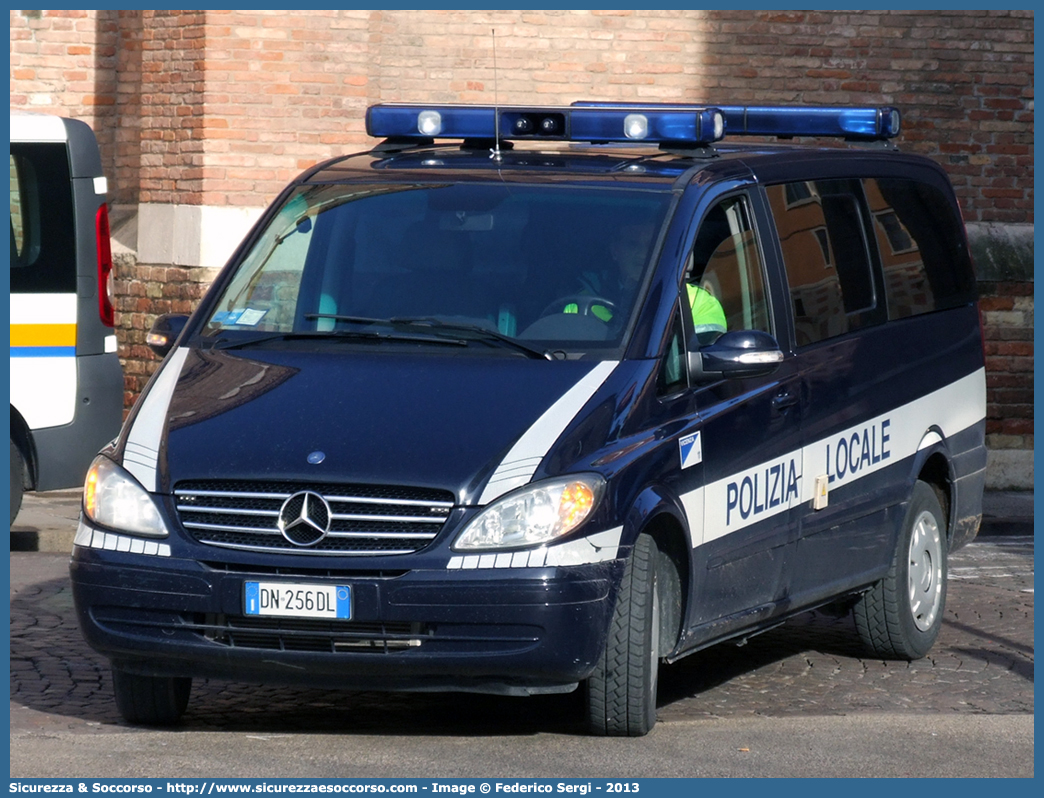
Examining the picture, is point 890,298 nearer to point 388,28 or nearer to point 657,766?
point 657,766

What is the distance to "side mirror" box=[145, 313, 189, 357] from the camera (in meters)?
6.59

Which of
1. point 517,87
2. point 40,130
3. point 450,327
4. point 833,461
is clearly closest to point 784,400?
point 833,461

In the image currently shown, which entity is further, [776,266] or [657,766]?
[776,266]

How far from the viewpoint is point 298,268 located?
674 cm

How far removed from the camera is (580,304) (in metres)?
6.25

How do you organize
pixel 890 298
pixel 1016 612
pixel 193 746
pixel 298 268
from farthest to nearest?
pixel 1016 612, pixel 890 298, pixel 298 268, pixel 193 746

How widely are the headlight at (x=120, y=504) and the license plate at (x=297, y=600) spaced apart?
36 centimetres

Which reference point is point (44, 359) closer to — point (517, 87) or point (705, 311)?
point (705, 311)

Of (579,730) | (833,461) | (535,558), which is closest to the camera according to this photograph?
(535,558)

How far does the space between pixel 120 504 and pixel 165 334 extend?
0.99 m

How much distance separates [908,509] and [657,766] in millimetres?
2579

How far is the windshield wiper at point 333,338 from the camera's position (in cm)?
616

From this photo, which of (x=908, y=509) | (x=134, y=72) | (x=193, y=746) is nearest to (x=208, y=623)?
(x=193, y=746)

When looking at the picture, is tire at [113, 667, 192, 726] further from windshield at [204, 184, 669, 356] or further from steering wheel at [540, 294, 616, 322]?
steering wheel at [540, 294, 616, 322]
